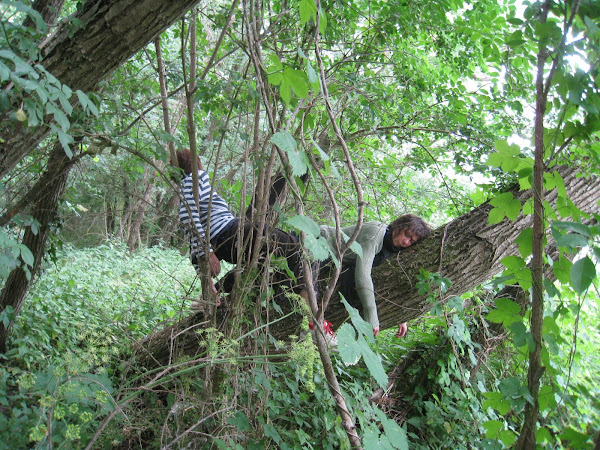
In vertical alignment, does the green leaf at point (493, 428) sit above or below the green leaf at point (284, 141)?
below

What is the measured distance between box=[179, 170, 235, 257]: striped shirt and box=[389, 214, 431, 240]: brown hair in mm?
1074

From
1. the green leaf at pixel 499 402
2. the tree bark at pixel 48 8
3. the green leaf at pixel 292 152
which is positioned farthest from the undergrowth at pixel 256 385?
the tree bark at pixel 48 8

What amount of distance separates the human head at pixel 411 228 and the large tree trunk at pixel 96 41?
181 cm

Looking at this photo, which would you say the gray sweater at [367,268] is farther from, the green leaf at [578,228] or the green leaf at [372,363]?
the green leaf at [578,228]

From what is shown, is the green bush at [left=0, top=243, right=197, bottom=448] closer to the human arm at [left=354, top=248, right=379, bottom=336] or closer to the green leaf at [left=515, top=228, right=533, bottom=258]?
the human arm at [left=354, top=248, right=379, bottom=336]

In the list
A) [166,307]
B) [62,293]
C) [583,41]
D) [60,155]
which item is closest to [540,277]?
[583,41]

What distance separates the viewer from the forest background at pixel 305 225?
1229 millimetres

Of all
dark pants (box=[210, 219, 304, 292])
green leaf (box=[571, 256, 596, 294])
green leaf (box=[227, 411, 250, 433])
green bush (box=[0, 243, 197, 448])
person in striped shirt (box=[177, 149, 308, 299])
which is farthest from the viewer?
person in striped shirt (box=[177, 149, 308, 299])

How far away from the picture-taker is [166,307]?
441 cm

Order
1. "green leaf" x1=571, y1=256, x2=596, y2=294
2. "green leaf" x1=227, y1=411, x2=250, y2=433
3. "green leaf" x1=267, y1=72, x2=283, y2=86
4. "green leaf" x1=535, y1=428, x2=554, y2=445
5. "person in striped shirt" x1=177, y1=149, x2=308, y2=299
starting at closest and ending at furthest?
"green leaf" x1=571, y1=256, x2=596, y2=294
"green leaf" x1=535, y1=428, x2=554, y2=445
"green leaf" x1=267, y1=72, x2=283, y2=86
"green leaf" x1=227, y1=411, x2=250, y2=433
"person in striped shirt" x1=177, y1=149, x2=308, y2=299

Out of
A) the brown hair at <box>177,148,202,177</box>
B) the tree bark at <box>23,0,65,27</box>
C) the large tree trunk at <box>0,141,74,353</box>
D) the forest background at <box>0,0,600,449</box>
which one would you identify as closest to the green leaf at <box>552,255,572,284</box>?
the forest background at <box>0,0,600,449</box>

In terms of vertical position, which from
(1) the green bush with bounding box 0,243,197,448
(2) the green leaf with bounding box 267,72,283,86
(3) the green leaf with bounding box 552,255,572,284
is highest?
(2) the green leaf with bounding box 267,72,283,86

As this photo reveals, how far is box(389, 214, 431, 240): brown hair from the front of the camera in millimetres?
2900

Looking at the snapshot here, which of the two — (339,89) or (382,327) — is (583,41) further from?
(382,327)
